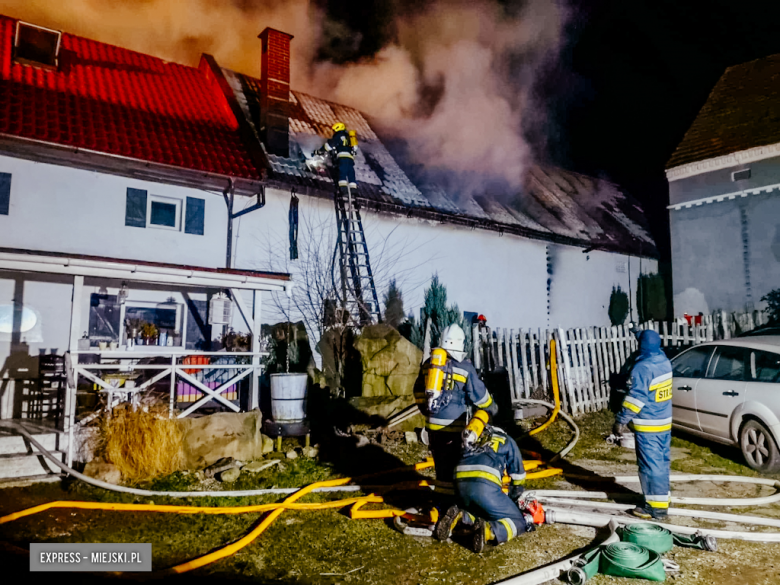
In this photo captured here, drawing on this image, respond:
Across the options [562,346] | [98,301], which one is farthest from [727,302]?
[98,301]

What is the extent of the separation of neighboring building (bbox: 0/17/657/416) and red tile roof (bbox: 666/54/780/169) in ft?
15.4

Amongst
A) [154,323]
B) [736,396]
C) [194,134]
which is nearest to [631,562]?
[736,396]

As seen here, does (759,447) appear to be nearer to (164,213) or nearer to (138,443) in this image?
(138,443)

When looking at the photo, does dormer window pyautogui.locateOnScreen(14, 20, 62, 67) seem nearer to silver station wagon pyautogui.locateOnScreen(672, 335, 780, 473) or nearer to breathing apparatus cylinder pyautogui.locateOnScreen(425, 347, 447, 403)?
breathing apparatus cylinder pyautogui.locateOnScreen(425, 347, 447, 403)

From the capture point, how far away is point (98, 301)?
987 centimetres

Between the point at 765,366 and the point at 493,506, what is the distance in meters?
4.31

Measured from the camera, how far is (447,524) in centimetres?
439

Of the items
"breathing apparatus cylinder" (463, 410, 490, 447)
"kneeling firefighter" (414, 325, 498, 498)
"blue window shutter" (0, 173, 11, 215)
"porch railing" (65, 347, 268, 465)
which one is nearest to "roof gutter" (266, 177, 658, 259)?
"porch railing" (65, 347, 268, 465)

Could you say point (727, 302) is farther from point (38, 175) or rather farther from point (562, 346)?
point (38, 175)

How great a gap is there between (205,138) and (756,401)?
431 inches

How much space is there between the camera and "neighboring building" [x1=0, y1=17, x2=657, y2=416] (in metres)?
9.23

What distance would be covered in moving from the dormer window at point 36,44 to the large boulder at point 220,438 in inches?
356

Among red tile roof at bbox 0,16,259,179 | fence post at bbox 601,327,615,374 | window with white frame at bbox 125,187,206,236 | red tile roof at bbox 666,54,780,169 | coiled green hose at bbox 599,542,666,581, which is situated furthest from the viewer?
red tile roof at bbox 666,54,780,169

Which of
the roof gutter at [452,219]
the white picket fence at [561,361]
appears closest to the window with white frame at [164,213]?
the roof gutter at [452,219]
